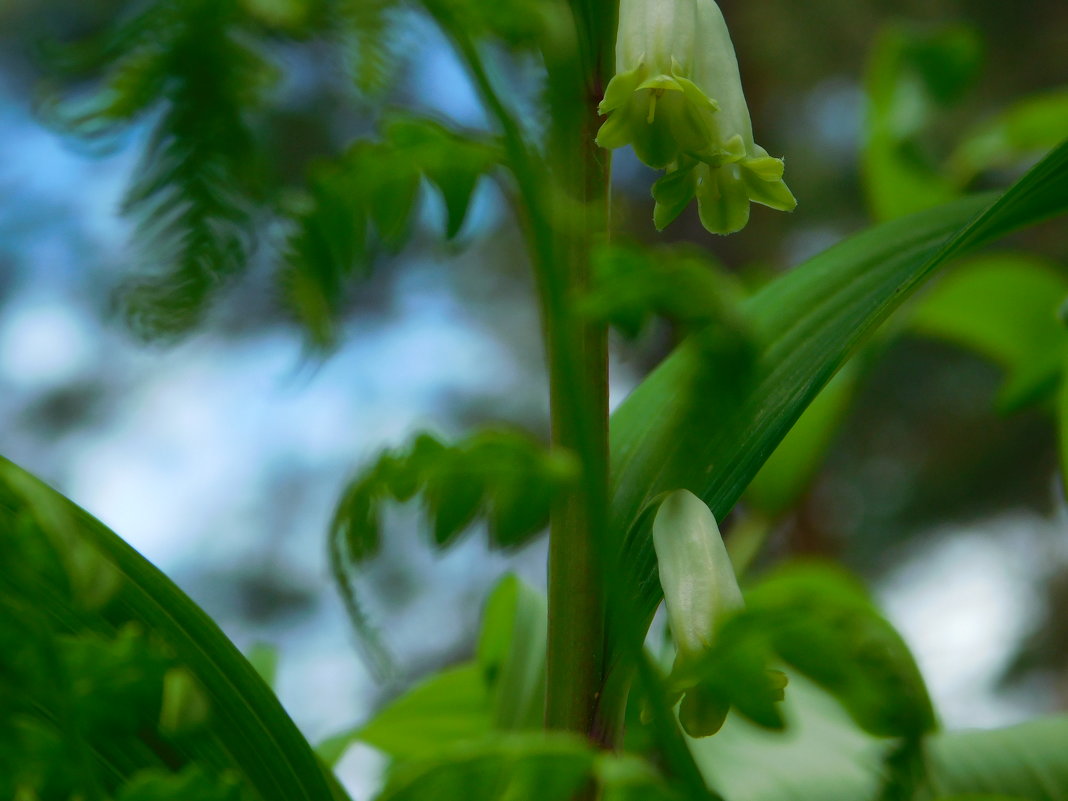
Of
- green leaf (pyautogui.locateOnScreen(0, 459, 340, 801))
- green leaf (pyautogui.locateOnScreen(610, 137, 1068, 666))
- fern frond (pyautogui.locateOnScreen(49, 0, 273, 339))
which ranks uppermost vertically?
fern frond (pyautogui.locateOnScreen(49, 0, 273, 339))

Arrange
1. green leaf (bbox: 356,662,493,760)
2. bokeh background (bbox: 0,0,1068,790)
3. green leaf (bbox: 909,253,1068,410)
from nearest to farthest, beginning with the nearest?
green leaf (bbox: 356,662,493,760) → green leaf (bbox: 909,253,1068,410) → bokeh background (bbox: 0,0,1068,790)

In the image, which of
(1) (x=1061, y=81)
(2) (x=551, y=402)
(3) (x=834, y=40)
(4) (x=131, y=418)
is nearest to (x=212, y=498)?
(4) (x=131, y=418)

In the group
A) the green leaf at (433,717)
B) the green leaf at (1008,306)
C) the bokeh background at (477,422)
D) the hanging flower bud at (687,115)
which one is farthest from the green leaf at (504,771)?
the bokeh background at (477,422)

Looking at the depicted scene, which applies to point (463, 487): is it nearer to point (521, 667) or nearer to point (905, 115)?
point (521, 667)

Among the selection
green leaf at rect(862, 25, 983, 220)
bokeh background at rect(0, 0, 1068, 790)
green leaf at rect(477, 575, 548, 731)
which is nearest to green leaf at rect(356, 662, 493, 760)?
green leaf at rect(477, 575, 548, 731)

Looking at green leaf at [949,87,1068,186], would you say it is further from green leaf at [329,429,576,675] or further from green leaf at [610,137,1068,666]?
green leaf at [329,429,576,675]
